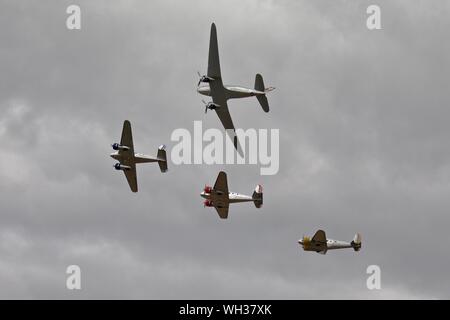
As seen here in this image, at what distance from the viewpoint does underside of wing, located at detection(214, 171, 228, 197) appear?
198 meters

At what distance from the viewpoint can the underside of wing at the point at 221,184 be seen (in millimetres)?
197500

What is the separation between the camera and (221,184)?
198750 millimetres

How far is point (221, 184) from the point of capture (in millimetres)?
198750

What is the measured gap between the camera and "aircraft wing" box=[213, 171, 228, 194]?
197500 millimetres

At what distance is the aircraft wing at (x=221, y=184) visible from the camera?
7776 inches
